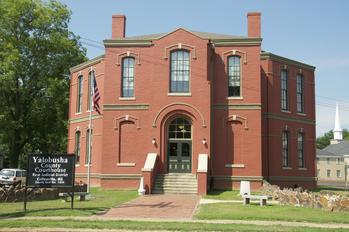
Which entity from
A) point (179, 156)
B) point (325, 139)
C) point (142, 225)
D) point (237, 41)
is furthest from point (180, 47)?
point (325, 139)

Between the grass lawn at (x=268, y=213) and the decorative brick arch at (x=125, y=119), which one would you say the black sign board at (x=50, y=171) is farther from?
the decorative brick arch at (x=125, y=119)

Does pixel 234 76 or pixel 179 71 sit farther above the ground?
pixel 179 71

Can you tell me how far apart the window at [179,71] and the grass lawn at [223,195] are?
21.8 ft

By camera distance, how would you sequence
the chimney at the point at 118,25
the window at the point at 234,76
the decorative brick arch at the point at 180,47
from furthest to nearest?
the chimney at the point at 118,25
the window at the point at 234,76
the decorative brick arch at the point at 180,47

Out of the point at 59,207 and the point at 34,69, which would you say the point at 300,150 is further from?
the point at 34,69

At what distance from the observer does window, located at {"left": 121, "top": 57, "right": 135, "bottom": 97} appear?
31.7m

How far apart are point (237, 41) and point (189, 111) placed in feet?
19.1

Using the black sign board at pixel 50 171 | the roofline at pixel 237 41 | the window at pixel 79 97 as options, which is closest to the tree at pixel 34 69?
the window at pixel 79 97

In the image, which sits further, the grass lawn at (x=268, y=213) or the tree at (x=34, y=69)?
the tree at (x=34, y=69)

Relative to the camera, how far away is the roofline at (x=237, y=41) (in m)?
30.9

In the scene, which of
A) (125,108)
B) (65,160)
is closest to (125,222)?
(65,160)

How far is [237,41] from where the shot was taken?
3123 cm

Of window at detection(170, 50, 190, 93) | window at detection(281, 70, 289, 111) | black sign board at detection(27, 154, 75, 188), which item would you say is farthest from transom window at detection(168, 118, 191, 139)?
black sign board at detection(27, 154, 75, 188)

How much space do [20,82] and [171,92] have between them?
2123 centimetres
